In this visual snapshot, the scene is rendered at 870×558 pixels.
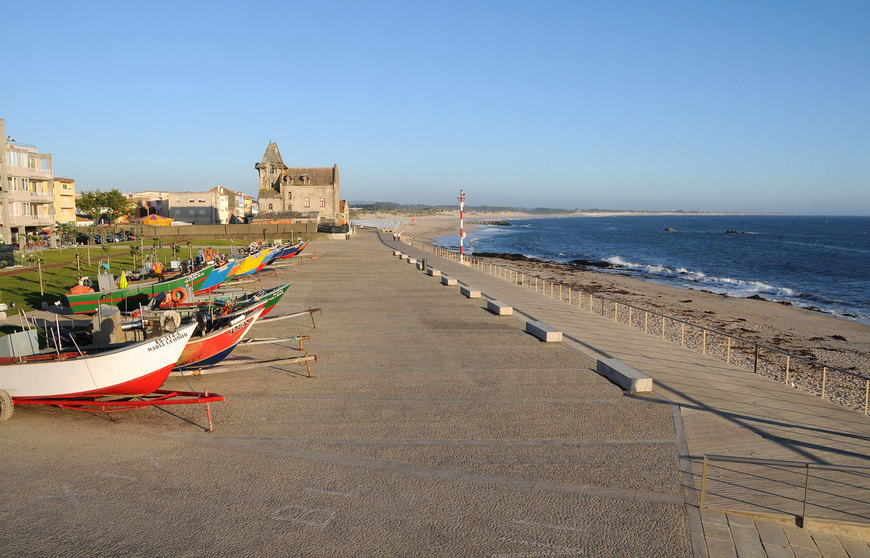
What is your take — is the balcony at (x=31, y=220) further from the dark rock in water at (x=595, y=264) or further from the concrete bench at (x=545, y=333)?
the dark rock in water at (x=595, y=264)

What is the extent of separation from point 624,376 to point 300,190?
3319 inches

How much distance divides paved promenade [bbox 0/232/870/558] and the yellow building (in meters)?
78.1

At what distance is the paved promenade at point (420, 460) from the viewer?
7.13 m

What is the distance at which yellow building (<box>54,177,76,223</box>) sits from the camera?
78500 millimetres

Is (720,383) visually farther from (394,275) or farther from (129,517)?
(394,275)

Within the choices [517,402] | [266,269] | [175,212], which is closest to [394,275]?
[266,269]

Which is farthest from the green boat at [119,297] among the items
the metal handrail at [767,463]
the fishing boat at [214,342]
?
the metal handrail at [767,463]

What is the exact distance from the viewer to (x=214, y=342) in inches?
560

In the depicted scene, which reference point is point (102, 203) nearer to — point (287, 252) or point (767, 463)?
point (287, 252)

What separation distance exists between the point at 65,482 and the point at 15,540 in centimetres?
159

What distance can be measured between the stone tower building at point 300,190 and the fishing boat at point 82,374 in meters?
80.4

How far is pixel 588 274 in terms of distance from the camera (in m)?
57.3

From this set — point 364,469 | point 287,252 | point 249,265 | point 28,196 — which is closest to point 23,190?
point 28,196

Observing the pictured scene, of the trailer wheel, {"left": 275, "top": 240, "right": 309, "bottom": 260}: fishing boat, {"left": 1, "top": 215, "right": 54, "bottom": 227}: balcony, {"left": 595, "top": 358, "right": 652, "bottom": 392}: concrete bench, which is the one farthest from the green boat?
{"left": 1, "top": 215, "right": 54, "bottom": 227}: balcony
